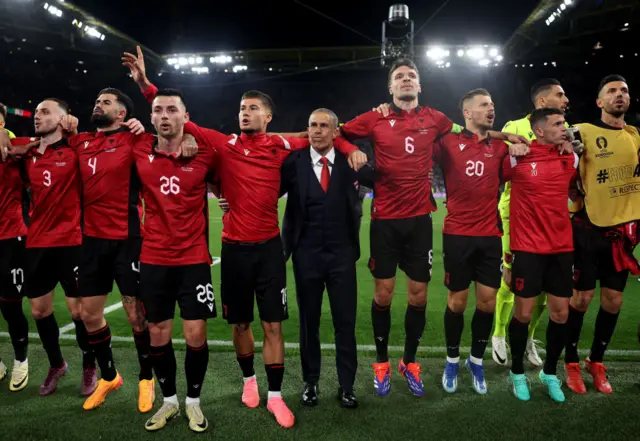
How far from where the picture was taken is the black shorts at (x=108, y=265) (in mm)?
3336

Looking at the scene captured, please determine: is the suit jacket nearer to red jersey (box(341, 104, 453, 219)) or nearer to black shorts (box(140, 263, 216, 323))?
red jersey (box(341, 104, 453, 219))

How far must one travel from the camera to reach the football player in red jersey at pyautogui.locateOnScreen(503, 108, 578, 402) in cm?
352

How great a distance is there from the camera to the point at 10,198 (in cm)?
384

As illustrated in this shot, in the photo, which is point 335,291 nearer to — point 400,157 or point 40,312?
point 400,157

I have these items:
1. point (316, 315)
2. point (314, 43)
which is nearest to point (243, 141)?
point (316, 315)

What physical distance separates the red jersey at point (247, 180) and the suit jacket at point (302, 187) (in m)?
0.09

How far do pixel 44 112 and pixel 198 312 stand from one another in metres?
1.96

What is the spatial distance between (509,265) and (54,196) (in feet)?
12.8

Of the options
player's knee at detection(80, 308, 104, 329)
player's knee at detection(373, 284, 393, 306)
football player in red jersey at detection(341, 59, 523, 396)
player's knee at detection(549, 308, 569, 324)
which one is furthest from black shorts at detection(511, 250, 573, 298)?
player's knee at detection(80, 308, 104, 329)

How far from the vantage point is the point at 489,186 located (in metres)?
3.68

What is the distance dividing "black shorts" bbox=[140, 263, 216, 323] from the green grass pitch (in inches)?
30.0

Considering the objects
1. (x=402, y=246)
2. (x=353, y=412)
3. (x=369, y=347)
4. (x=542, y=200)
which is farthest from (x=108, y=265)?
(x=542, y=200)

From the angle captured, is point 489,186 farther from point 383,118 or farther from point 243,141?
point 243,141

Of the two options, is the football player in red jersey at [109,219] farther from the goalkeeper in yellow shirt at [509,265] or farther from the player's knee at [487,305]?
the goalkeeper in yellow shirt at [509,265]
